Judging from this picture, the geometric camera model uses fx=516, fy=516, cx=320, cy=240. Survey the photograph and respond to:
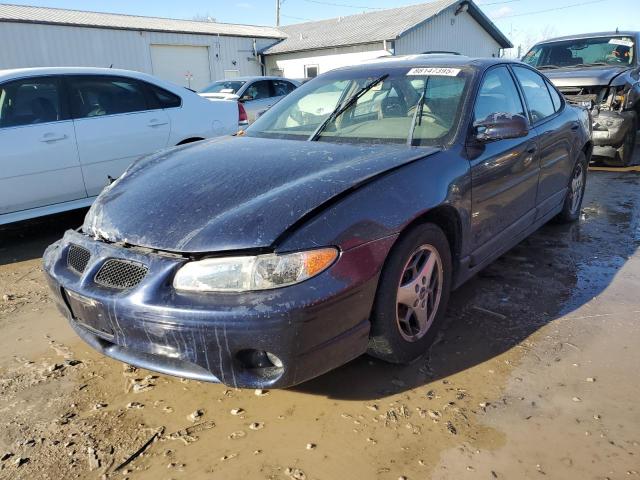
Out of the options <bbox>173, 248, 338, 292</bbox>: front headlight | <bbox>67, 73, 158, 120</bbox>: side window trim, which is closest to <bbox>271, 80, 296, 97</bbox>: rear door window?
<bbox>67, 73, 158, 120</bbox>: side window trim

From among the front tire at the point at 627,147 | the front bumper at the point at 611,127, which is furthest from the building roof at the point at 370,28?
the front bumper at the point at 611,127

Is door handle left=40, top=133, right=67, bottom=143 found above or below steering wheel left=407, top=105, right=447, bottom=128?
below

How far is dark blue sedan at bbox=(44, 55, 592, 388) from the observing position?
203cm

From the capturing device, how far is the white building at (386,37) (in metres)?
23.7

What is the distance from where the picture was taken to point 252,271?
2023 mm

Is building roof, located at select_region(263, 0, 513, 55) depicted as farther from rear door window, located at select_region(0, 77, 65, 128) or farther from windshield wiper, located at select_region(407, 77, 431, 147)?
windshield wiper, located at select_region(407, 77, 431, 147)

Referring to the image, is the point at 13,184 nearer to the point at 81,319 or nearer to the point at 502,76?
the point at 81,319

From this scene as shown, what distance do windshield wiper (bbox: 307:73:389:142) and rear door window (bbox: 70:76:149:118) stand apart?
2869 millimetres

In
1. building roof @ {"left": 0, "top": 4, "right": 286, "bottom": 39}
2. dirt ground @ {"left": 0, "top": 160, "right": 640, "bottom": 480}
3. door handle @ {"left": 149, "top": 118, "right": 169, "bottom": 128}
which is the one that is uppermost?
building roof @ {"left": 0, "top": 4, "right": 286, "bottom": 39}

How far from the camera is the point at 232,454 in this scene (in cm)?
211

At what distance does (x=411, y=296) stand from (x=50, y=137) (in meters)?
3.82

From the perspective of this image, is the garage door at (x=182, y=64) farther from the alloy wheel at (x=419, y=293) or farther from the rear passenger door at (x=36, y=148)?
the alloy wheel at (x=419, y=293)

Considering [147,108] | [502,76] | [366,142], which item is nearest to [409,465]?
[366,142]

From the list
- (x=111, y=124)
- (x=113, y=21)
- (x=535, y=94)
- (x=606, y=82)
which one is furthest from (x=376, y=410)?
(x=113, y=21)
